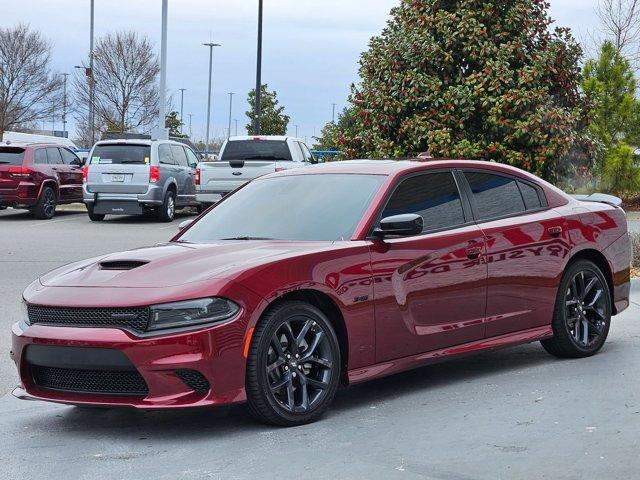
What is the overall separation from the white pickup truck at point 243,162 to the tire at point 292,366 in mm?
15719

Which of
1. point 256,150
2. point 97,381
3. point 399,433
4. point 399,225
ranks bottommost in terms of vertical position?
point 399,433

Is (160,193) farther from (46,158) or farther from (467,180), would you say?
(467,180)

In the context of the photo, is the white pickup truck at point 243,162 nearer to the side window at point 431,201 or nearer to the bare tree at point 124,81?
the side window at point 431,201

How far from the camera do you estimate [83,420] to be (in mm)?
6500

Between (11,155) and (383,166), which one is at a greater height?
(383,166)

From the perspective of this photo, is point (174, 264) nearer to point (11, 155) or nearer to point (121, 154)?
point (121, 154)

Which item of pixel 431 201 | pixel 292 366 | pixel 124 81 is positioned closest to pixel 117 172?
pixel 431 201

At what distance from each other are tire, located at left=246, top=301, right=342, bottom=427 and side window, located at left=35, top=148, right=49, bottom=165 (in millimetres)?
19890

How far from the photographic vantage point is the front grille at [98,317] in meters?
5.74

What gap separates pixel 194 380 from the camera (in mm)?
5781

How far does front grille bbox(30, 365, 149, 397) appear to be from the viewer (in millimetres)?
5812

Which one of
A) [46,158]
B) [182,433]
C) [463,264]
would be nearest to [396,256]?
[463,264]

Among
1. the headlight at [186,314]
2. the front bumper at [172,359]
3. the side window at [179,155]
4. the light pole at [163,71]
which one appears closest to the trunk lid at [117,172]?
the side window at [179,155]

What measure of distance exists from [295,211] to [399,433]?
1.69 m
